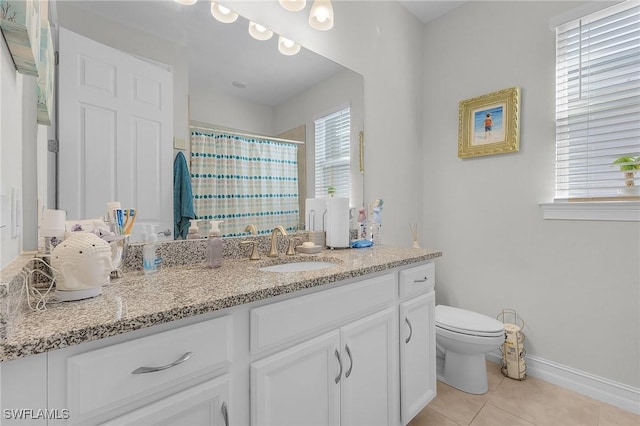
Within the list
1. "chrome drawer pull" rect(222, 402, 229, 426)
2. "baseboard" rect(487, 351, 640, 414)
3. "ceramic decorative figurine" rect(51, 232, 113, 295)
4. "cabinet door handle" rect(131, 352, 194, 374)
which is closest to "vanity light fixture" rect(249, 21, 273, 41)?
"ceramic decorative figurine" rect(51, 232, 113, 295)

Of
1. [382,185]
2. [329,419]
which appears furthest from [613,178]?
[329,419]

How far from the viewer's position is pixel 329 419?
1.02 metres

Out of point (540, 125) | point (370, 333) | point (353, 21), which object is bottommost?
point (370, 333)

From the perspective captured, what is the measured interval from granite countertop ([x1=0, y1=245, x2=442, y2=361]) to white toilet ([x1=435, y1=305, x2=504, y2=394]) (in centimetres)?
88

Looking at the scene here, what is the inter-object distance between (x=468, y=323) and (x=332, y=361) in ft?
3.84

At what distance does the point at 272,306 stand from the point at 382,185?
1.57m

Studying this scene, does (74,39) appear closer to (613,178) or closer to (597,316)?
(613,178)

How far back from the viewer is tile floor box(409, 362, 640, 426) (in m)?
1.56

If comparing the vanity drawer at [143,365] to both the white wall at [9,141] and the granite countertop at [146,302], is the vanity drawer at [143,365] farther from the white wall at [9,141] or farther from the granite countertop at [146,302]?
the white wall at [9,141]

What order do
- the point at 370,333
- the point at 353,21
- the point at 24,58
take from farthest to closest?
the point at 353,21, the point at 370,333, the point at 24,58

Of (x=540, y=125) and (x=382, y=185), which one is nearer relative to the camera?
(x=540, y=125)

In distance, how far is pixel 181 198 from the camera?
1.28 meters

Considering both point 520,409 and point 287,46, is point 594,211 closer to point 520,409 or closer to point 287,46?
point 520,409

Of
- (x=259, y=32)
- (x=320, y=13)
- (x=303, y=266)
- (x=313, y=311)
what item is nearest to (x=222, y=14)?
(x=259, y=32)
